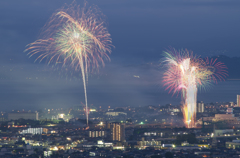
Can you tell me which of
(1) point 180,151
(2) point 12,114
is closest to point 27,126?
(2) point 12,114

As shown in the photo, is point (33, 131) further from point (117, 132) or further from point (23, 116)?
point (23, 116)

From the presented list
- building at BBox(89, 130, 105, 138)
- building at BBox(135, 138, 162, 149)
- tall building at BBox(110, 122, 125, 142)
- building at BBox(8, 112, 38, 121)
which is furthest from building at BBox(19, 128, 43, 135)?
building at BBox(8, 112, 38, 121)

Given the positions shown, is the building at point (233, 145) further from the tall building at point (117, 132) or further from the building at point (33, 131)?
the building at point (33, 131)

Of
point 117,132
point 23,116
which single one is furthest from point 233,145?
point 23,116

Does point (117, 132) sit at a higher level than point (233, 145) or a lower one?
higher

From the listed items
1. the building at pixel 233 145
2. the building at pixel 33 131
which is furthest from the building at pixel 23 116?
the building at pixel 233 145

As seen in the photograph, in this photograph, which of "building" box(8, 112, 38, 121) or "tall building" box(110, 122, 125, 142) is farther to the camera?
"building" box(8, 112, 38, 121)

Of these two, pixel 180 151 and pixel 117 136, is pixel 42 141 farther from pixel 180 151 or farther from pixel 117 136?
pixel 180 151

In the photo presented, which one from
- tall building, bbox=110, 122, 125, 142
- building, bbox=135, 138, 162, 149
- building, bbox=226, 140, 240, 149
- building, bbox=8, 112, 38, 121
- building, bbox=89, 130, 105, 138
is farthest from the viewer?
building, bbox=8, 112, 38, 121

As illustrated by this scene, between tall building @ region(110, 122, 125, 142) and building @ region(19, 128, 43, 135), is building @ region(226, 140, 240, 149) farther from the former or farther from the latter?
building @ region(19, 128, 43, 135)

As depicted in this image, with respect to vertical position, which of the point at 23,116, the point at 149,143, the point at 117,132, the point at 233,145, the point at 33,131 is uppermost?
A: the point at 23,116

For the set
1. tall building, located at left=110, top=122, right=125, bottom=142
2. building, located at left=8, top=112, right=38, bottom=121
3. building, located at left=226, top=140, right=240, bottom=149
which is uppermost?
building, located at left=8, top=112, right=38, bottom=121
